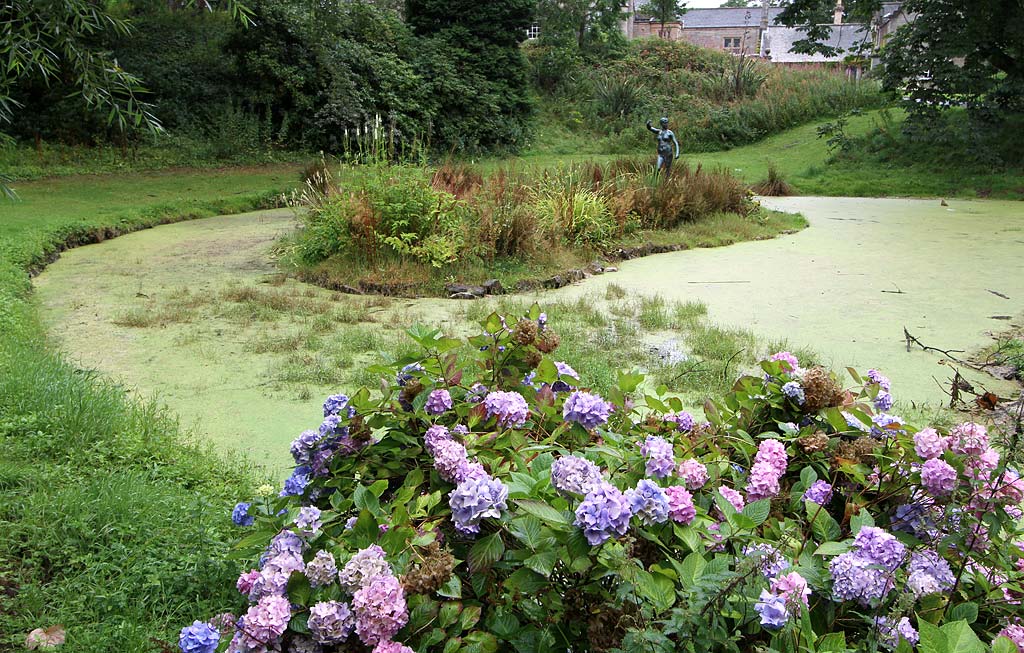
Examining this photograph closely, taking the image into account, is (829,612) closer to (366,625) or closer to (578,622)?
(578,622)

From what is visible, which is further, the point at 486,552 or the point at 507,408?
the point at 507,408

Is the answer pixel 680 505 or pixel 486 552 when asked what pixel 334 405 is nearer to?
pixel 486 552

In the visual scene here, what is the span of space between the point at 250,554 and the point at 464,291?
3.90 metres

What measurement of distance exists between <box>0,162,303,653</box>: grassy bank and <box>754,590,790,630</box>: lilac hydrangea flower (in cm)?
134

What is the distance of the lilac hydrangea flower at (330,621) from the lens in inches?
51.1

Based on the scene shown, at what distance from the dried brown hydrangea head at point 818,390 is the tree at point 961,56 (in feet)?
42.5

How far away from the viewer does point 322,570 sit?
4.41ft

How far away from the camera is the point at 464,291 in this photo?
18.7 feet

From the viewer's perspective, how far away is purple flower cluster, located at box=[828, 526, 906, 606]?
4.12ft

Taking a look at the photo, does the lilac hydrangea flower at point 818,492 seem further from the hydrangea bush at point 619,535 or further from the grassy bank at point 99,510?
the grassy bank at point 99,510

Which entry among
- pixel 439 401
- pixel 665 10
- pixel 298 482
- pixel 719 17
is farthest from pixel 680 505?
pixel 719 17

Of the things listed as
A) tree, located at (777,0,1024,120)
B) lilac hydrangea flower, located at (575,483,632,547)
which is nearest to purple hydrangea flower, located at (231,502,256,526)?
lilac hydrangea flower, located at (575,483,632,547)

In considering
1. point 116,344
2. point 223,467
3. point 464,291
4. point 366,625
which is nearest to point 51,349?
point 116,344

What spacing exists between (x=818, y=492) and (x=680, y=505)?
0.38 m
